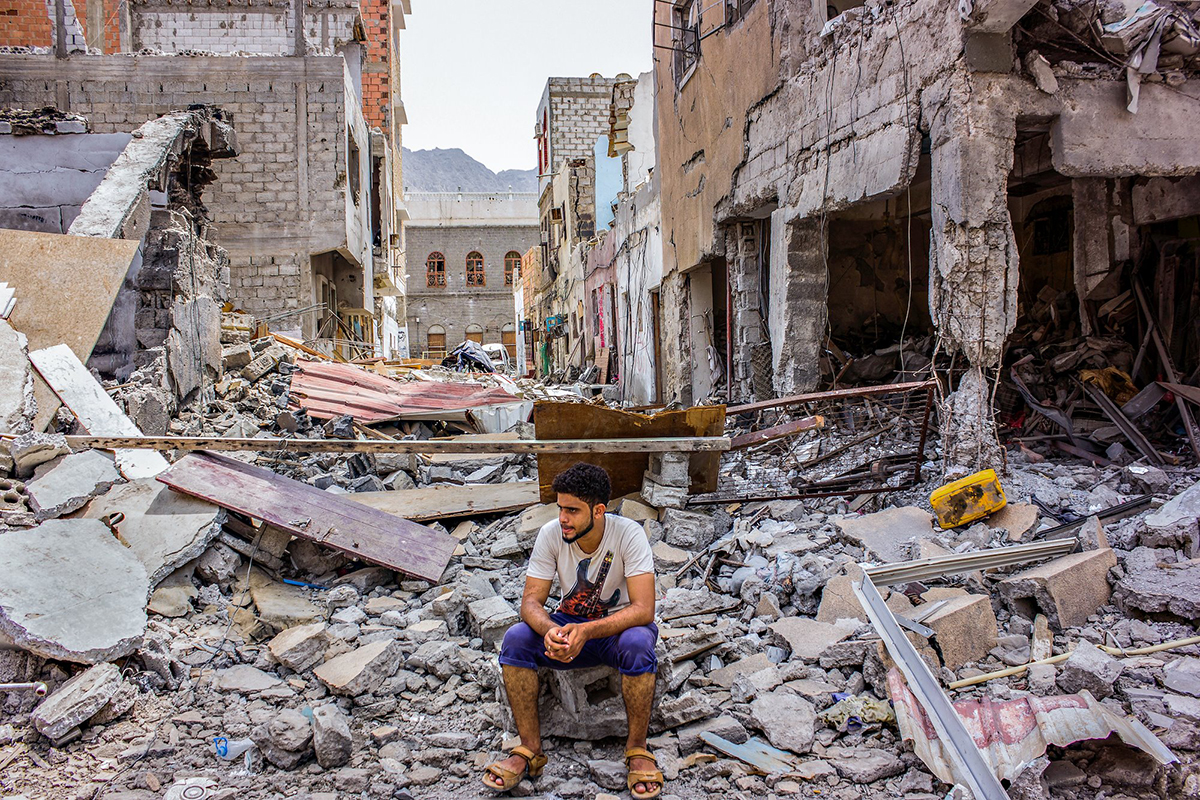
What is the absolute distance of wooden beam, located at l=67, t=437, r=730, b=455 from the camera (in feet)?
18.2

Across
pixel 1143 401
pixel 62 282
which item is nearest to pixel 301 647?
pixel 62 282

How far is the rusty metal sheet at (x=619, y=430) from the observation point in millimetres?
5918

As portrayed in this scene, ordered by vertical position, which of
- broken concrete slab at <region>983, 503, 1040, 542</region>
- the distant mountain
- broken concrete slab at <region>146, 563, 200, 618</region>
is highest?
the distant mountain

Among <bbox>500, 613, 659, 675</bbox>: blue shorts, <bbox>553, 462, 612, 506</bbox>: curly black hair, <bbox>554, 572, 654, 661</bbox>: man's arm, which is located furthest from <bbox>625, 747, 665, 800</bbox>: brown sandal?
<bbox>553, 462, 612, 506</bbox>: curly black hair

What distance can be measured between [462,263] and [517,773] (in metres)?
41.4

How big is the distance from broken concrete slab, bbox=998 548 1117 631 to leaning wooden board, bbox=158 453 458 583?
3505 mm

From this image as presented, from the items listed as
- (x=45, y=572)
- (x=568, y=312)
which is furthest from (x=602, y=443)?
(x=568, y=312)

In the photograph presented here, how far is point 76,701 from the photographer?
128 inches

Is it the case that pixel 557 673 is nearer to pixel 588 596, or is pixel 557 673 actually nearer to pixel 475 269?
pixel 588 596

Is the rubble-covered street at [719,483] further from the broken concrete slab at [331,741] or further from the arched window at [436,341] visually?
the arched window at [436,341]

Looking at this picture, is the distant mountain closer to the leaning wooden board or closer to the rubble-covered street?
the rubble-covered street

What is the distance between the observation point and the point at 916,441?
263 inches

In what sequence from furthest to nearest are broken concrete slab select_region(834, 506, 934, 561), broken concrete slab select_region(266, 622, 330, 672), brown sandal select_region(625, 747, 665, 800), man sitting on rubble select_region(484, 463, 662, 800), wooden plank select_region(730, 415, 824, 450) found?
1. wooden plank select_region(730, 415, 824, 450)
2. broken concrete slab select_region(834, 506, 934, 561)
3. broken concrete slab select_region(266, 622, 330, 672)
4. man sitting on rubble select_region(484, 463, 662, 800)
5. brown sandal select_region(625, 747, 665, 800)

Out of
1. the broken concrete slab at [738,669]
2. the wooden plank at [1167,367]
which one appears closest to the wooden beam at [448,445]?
the broken concrete slab at [738,669]
